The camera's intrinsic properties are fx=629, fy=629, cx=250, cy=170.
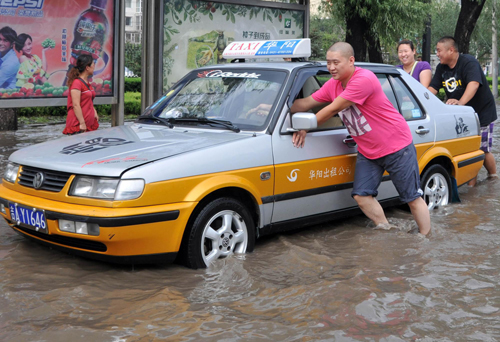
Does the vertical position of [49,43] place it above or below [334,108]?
above

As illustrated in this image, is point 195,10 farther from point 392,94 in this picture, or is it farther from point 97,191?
point 97,191

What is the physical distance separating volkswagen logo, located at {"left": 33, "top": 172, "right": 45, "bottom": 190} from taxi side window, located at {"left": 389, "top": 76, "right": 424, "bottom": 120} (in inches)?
136

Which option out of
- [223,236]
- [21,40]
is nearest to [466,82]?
[223,236]

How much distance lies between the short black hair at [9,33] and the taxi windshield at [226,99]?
12.8ft

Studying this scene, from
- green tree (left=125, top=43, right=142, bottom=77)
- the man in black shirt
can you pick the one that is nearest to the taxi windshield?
the man in black shirt

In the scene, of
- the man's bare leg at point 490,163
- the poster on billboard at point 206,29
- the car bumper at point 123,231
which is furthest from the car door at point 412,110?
the poster on billboard at point 206,29

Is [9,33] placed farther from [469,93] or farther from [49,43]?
[469,93]

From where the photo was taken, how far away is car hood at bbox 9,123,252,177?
14.0 ft

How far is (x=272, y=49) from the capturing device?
5895 mm

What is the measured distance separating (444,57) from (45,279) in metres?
5.52

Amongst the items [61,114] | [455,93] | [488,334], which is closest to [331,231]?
[488,334]

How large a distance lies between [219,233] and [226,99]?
1.31 metres

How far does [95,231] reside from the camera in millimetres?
4109

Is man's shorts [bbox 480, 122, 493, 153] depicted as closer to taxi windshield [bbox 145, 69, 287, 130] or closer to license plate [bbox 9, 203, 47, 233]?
taxi windshield [bbox 145, 69, 287, 130]
